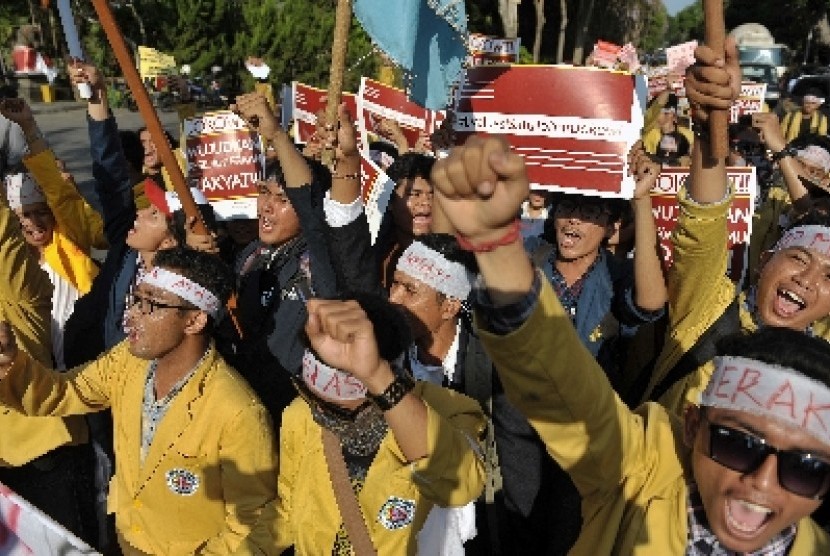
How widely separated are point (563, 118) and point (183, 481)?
2.20 meters

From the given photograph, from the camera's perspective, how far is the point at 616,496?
6.67 feet

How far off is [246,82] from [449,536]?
31037mm

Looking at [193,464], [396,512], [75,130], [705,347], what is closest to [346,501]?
[396,512]

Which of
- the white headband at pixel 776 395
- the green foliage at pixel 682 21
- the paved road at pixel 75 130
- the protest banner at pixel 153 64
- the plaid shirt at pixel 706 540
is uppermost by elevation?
the white headband at pixel 776 395

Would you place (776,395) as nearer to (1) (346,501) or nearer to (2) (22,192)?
(1) (346,501)

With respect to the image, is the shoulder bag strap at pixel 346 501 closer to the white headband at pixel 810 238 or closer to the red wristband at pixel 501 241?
the red wristband at pixel 501 241

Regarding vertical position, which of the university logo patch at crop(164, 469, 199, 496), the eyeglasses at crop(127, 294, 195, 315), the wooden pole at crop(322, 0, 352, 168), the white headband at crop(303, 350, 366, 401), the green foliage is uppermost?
the wooden pole at crop(322, 0, 352, 168)

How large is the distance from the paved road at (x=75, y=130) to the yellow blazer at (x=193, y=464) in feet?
31.5

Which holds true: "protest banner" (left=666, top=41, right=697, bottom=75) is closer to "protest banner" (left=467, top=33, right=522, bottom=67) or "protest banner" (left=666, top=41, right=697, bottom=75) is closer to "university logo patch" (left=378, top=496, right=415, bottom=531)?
"protest banner" (left=467, top=33, right=522, bottom=67)

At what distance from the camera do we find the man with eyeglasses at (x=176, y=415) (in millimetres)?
2910

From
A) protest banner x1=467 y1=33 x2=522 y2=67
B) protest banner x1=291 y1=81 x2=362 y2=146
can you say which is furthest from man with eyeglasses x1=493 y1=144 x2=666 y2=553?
protest banner x1=467 y1=33 x2=522 y2=67

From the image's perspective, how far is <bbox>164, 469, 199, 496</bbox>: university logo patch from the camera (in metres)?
2.95

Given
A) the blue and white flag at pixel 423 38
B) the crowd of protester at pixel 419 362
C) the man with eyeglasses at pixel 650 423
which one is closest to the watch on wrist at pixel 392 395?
the crowd of protester at pixel 419 362

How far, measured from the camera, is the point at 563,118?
3822 mm
